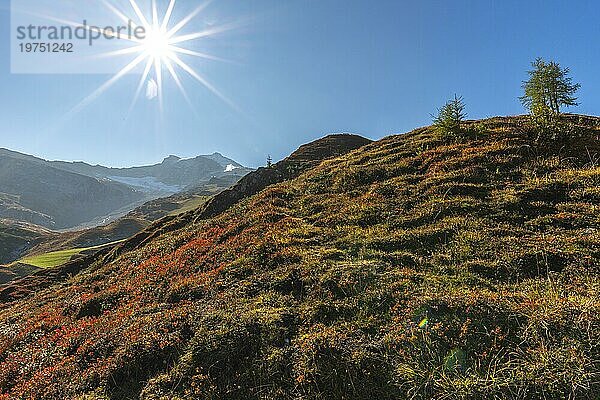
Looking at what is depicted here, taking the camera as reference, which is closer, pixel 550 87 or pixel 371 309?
pixel 371 309

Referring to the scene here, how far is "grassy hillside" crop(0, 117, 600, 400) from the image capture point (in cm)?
662

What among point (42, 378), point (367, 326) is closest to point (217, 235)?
point (42, 378)

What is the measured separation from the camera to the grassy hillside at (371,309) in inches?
261

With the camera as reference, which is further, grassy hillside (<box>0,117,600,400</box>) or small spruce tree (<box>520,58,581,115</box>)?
small spruce tree (<box>520,58,581,115</box>)

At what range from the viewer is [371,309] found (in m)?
8.94

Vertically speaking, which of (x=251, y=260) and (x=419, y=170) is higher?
(x=419, y=170)

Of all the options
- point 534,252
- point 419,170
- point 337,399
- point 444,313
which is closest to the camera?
point 337,399

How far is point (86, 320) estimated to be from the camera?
14.3 meters

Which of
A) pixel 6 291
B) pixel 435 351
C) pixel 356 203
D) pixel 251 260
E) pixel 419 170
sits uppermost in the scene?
pixel 419 170

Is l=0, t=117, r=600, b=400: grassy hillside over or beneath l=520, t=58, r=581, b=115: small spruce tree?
beneath

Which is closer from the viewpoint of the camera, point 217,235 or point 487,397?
point 487,397

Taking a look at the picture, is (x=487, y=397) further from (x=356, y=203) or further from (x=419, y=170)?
(x=419, y=170)

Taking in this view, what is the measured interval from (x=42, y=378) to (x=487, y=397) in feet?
41.6

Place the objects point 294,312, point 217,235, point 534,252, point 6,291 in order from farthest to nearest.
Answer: point 6,291 → point 217,235 → point 534,252 → point 294,312
